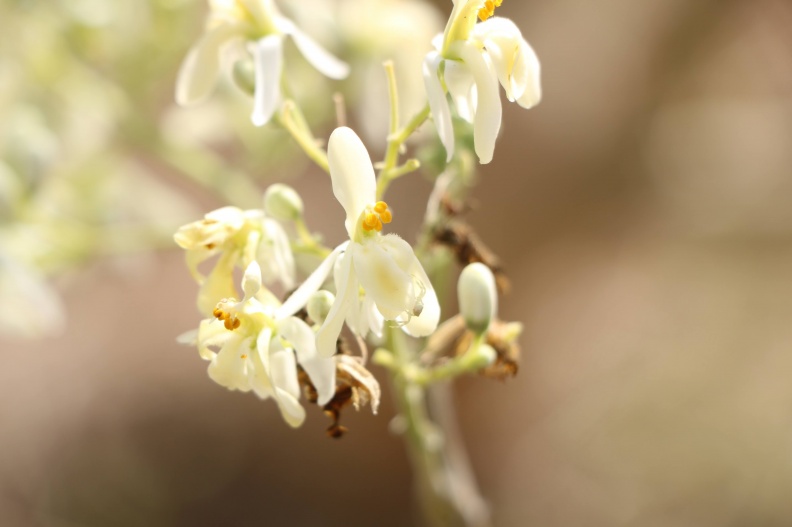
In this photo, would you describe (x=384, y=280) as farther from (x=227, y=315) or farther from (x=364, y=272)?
(x=227, y=315)

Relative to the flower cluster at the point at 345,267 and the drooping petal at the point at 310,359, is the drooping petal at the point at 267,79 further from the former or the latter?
the drooping petal at the point at 310,359

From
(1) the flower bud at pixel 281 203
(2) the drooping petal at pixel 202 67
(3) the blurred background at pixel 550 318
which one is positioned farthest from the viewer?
(3) the blurred background at pixel 550 318

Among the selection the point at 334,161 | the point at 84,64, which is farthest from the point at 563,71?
the point at 334,161

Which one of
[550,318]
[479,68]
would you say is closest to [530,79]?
[479,68]

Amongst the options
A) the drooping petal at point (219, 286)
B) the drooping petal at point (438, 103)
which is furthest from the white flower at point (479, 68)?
the drooping petal at point (219, 286)

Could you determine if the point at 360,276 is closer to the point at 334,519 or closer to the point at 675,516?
the point at 675,516

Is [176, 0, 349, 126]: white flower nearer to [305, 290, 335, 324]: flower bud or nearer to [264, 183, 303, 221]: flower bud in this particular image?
[264, 183, 303, 221]: flower bud

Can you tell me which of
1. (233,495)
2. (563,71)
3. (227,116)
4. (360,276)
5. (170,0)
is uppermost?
(563,71)

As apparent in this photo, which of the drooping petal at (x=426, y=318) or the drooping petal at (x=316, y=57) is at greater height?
the drooping petal at (x=316, y=57)
